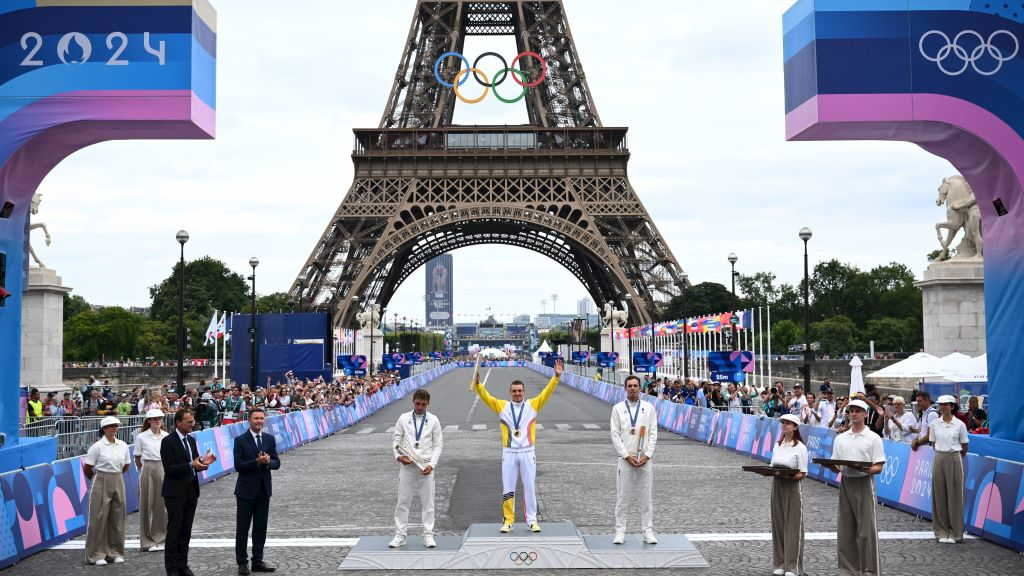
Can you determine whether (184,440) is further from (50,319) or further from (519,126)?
(519,126)

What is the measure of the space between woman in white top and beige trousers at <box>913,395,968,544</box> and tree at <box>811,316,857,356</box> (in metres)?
89.2

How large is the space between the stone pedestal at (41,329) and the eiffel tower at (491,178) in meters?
31.3

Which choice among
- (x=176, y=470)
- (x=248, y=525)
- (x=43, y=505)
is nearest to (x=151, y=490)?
(x=43, y=505)

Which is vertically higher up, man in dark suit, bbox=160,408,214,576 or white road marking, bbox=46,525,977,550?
man in dark suit, bbox=160,408,214,576

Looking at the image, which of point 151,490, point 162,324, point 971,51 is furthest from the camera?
point 162,324

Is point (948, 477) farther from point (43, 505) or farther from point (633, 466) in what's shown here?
point (43, 505)

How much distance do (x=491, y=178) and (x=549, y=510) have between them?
55462 mm

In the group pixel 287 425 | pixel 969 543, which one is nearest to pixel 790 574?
pixel 969 543

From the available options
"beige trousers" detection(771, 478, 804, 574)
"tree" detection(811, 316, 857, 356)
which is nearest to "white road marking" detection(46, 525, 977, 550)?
"beige trousers" detection(771, 478, 804, 574)

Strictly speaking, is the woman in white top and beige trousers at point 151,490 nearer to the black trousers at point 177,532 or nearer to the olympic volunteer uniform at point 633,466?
the black trousers at point 177,532

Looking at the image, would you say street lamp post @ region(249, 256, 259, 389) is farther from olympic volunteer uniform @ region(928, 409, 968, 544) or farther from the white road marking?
olympic volunteer uniform @ region(928, 409, 968, 544)

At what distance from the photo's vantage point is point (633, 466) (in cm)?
1111

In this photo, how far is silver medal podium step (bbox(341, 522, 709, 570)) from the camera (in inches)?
415

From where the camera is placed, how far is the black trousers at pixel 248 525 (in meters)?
10.3
